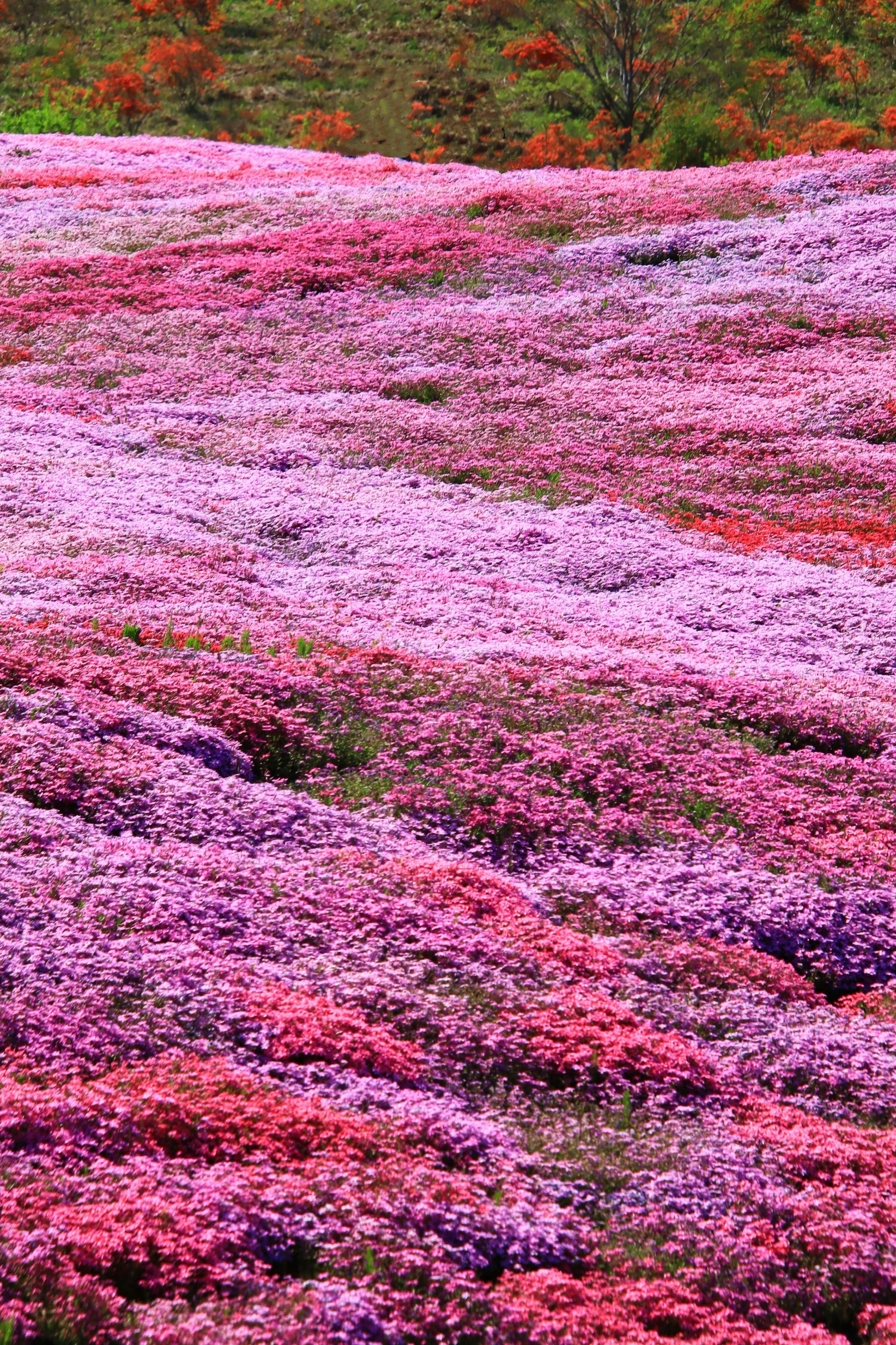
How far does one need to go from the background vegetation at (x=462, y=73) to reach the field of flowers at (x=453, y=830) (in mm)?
22746

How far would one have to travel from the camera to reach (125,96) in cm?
4906

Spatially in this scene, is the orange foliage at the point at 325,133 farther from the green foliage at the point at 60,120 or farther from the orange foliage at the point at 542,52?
the orange foliage at the point at 542,52

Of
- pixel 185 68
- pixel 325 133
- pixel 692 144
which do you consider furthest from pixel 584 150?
pixel 185 68

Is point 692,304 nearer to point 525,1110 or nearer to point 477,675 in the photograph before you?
point 477,675

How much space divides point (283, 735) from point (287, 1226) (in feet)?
21.0

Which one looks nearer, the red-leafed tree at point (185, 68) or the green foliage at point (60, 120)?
the green foliage at point (60, 120)

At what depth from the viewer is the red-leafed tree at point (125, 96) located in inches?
1916

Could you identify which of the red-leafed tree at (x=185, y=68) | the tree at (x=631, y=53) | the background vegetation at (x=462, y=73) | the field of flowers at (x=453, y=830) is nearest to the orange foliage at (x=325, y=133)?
the background vegetation at (x=462, y=73)

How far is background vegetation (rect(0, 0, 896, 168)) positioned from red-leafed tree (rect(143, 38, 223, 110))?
0.37 feet

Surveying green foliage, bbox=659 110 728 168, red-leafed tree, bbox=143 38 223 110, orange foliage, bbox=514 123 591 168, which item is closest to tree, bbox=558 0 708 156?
orange foliage, bbox=514 123 591 168

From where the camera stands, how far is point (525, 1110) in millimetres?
7613

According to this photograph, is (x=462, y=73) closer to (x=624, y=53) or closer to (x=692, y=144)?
(x=624, y=53)

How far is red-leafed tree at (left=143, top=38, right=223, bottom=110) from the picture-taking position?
55594 mm

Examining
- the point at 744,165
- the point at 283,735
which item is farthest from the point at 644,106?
the point at 283,735
